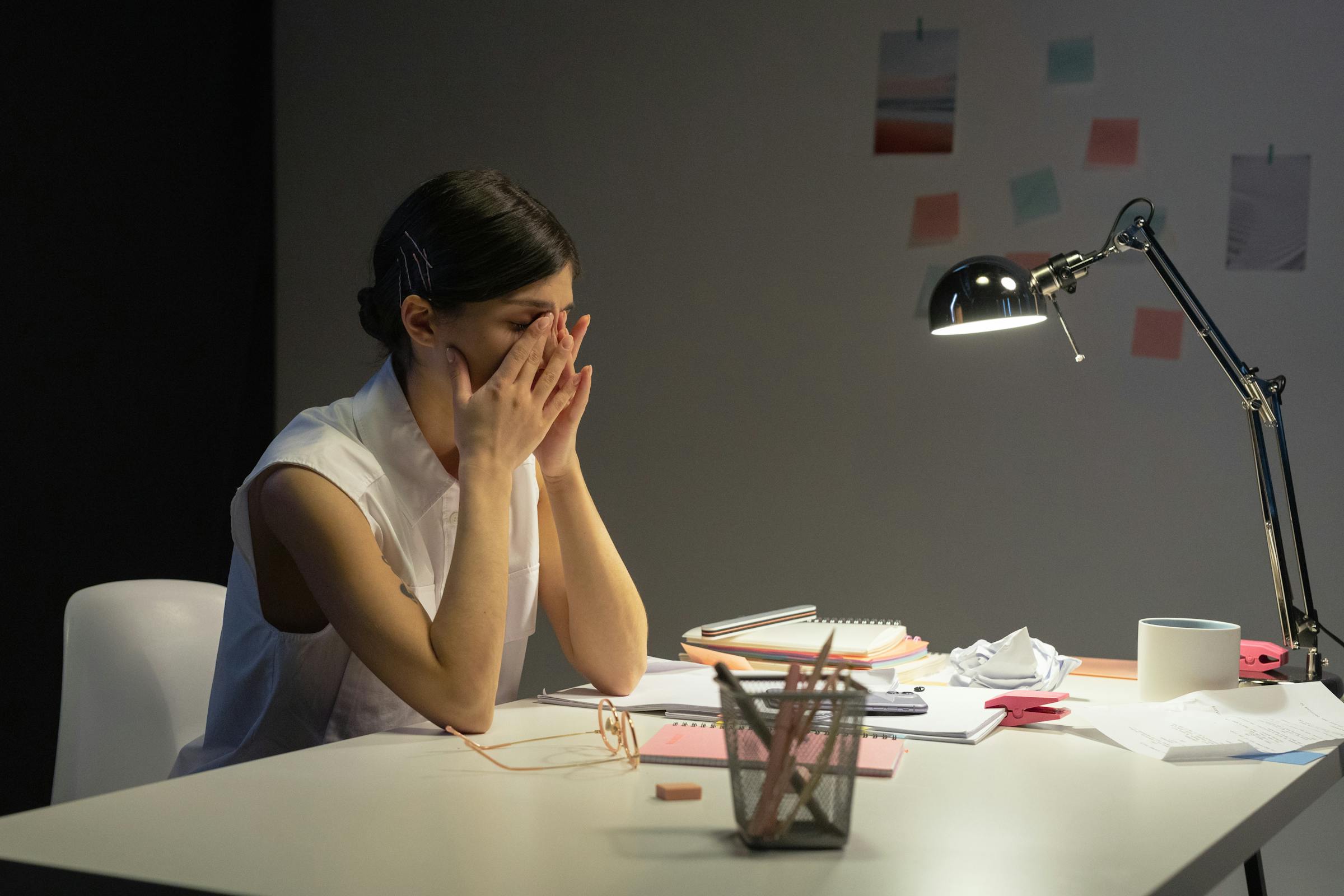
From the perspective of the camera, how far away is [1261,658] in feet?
4.42

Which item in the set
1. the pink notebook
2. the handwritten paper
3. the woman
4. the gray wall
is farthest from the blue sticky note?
the handwritten paper

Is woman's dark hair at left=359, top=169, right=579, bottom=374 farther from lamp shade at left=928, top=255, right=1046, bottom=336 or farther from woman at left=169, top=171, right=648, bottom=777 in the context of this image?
lamp shade at left=928, top=255, right=1046, bottom=336

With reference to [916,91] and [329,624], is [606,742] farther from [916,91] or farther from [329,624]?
[916,91]

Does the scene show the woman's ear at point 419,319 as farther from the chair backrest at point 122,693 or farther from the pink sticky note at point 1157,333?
the pink sticky note at point 1157,333

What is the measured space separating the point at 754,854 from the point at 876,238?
185 cm

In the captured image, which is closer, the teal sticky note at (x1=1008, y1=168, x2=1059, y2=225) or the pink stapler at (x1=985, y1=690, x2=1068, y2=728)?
the pink stapler at (x1=985, y1=690, x2=1068, y2=728)

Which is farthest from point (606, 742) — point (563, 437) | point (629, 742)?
point (563, 437)

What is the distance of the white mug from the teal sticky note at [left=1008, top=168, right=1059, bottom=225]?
1245mm

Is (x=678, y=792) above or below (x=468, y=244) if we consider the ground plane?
below

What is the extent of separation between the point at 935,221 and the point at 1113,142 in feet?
1.15

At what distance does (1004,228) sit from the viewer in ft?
7.51

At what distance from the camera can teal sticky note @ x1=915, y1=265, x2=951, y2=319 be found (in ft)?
7.66

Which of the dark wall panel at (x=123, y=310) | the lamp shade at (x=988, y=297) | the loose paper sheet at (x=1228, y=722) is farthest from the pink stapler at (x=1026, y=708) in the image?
the dark wall panel at (x=123, y=310)

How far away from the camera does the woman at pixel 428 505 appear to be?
1159mm
